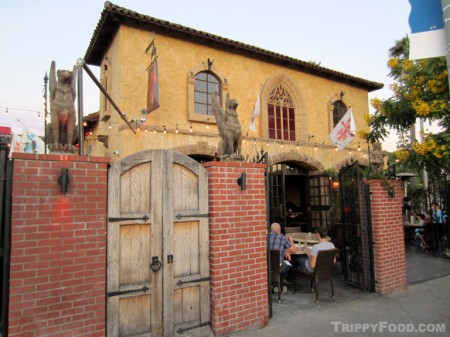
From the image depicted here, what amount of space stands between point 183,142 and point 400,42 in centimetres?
1842

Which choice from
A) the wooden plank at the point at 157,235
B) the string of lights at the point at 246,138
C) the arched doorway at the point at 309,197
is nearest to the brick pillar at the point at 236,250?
the wooden plank at the point at 157,235

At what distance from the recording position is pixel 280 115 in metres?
12.5

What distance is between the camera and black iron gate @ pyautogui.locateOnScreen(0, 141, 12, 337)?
10.1ft

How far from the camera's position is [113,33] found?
9.85 m

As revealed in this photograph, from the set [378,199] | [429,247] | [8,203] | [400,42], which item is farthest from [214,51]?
[400,42]

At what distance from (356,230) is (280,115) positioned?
23.1 feet

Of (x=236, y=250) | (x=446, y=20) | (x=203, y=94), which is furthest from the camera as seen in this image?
(x=203, y=94)

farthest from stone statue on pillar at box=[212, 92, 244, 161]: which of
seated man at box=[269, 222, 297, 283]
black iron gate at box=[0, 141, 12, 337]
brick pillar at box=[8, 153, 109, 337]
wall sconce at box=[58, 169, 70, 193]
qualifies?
black iron gate at box=[0, 141, 12, 337]

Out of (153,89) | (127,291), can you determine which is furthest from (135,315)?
(153,89)

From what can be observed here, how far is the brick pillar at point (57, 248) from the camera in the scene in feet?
10.2

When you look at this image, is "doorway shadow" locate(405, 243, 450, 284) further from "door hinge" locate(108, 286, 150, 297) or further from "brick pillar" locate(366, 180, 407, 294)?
"door hinge" locate(108, 286, 150, 297)

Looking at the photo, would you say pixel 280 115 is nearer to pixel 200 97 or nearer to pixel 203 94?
pixel 203 94

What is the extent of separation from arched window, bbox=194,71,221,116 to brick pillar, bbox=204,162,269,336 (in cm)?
636

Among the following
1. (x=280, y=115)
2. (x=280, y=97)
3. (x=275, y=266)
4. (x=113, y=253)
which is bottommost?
(x=275, y=266)
